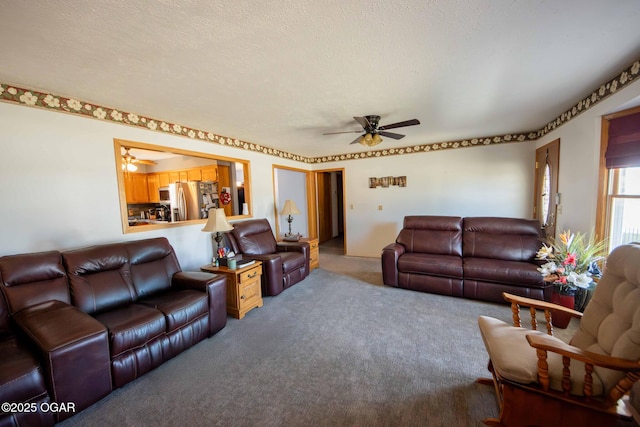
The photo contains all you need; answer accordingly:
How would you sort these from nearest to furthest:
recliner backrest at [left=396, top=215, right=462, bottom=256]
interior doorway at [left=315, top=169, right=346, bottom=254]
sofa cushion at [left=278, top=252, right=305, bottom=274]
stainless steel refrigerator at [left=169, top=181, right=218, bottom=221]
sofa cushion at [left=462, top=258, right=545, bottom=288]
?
1. sofa cushion at [left=462, top=258, right=545, bottom=288]
2. sofa cushion at [left=278, top=252, right=305, bottom=274]
3. recliner backrest at [left=396, top=215, right=462, bottom=256]
4. stainless steel refrigerator at [left=169, top=181, right=218, bottom=221]
5. interior doorway at [left=315, top=169, right=346, bottom=254]

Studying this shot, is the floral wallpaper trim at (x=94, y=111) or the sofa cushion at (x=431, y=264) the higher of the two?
the floral wallpaper trim at (x=94, y=111)

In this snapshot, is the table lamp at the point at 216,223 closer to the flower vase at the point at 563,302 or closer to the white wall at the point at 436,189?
the white wall at the point at 436,189

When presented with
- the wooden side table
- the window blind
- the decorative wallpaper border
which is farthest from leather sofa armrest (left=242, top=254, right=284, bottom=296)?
the window blind

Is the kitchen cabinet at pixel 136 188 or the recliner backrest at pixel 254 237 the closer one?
the recliner backrest at pixel 254 237

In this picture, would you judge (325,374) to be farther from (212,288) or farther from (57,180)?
(57,180)

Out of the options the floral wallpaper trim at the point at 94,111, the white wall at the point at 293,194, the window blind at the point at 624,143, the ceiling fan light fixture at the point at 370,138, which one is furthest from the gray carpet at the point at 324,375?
the white wall at the point at 293,194

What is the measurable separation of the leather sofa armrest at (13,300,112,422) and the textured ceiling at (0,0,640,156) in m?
1.79

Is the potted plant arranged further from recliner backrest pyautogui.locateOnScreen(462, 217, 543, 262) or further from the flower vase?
recliner backrest pyautogui.locateOnScreen(462, 217, 543, 262)

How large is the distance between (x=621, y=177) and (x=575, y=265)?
3.10 feet

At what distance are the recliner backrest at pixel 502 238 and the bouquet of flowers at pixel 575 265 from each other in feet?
2.61

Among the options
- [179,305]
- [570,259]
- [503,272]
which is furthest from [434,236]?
[179,305]

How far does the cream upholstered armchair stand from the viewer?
1138 millimetres

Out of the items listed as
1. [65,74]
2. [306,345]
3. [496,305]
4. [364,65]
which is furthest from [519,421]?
[65,74]

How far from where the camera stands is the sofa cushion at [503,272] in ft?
9.23
